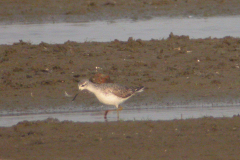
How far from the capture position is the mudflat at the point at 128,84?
6.73 m

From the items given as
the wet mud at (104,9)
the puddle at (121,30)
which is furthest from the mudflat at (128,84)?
the wet mud at (104,9)

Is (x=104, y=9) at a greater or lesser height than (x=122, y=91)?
greater

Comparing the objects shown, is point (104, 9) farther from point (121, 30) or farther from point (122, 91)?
point (122, 91)

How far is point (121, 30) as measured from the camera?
19750 mm

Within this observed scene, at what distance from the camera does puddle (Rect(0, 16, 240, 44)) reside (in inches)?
696

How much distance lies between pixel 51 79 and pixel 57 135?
13.8 feet

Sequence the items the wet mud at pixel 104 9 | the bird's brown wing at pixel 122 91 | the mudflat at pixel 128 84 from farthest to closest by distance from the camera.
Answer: the wet mud at pixel 104 9 → the bird's brown wing at pixel 122 91 → the mudflat at pixel 128 84

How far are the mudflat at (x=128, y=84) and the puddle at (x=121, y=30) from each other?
2.69m

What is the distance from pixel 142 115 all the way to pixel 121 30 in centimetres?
1073

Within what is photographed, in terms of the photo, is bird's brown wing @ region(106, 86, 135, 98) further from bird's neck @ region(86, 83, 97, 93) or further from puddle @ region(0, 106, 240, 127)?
puddle @ region(0, 106, 240, 127)

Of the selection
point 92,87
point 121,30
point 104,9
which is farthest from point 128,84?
point 104,9

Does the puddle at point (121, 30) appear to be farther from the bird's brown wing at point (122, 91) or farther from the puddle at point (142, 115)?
the bird's brown wing at point (122, 91)

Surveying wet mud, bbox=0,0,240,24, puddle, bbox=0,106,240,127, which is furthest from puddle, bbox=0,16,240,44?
puddle, bbox=0,106,240,127

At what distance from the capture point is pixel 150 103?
10.3 m
